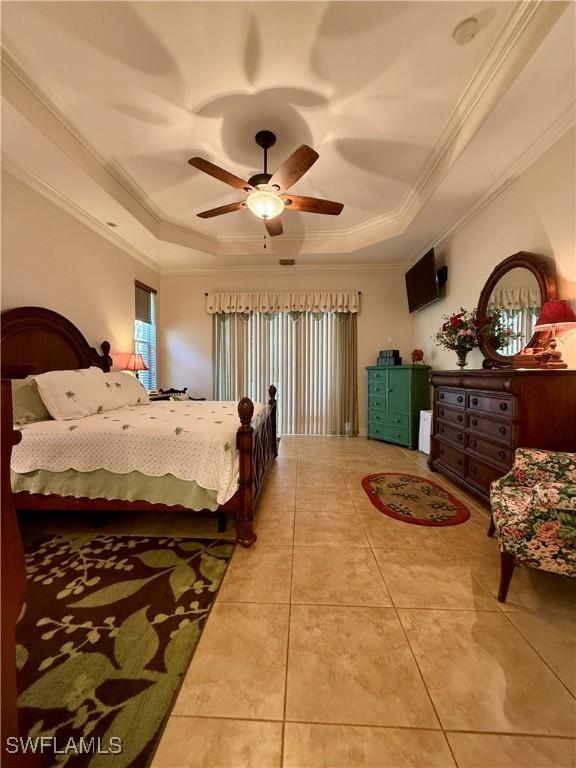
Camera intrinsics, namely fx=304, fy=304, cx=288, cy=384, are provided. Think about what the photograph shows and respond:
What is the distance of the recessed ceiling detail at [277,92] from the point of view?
169 centimetres

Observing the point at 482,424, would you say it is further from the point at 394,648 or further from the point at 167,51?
the point at 167,51

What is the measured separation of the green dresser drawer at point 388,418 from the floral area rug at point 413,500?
4.08 ft

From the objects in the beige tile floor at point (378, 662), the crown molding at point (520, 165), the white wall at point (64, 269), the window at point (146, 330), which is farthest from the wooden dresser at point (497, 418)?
the window at point (146, 330)

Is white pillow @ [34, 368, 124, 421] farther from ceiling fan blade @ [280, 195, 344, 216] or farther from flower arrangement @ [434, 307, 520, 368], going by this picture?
flower arrangement @ [434, 307, 520, 368]

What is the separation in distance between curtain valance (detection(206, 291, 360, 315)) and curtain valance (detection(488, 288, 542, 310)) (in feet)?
7.80

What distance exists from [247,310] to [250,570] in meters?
4.22

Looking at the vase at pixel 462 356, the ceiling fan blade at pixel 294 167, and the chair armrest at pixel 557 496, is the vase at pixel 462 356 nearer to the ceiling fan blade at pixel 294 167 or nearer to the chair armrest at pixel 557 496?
the chair armrest at pixel 557 496

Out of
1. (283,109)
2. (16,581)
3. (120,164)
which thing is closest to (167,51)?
(283,109)

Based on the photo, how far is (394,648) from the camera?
131 centimetres

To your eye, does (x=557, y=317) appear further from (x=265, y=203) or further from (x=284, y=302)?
(x=284, y=302)

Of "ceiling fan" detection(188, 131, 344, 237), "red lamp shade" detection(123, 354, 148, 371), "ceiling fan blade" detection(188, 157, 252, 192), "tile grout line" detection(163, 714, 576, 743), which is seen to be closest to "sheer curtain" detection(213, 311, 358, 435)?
"red lamp shade" detection(123, 354, 148, 371)

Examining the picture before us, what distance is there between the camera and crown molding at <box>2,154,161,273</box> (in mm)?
2607

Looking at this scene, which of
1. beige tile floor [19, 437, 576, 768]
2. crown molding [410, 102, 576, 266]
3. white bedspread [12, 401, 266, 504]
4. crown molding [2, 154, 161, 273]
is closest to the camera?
beige tile floor [19, 437, 576, 768]

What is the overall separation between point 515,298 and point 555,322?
796 millimetres
